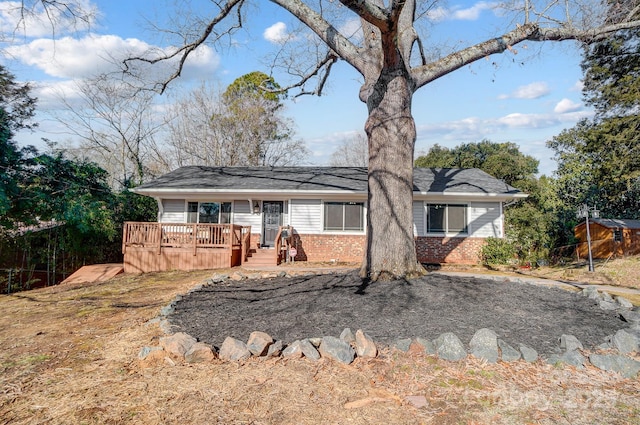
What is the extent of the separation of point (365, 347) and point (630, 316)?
349cm

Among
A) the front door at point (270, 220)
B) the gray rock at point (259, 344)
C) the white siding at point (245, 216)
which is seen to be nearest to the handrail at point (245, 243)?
the white siding at point (245, 216)

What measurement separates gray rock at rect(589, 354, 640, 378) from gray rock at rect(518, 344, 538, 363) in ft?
1.56

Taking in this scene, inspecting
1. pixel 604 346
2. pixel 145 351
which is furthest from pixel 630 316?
pixel 145 351

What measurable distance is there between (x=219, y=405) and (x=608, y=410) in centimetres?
277

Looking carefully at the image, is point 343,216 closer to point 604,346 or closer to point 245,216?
point 245,216

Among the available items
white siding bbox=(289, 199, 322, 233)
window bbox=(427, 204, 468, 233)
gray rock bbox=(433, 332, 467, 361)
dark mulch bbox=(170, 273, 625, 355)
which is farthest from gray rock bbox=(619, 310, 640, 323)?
white siding bbox=(289, 199, 322, 233)

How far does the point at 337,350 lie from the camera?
3258 mm

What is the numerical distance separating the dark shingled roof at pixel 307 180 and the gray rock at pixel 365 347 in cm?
904

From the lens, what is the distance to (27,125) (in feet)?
37.1

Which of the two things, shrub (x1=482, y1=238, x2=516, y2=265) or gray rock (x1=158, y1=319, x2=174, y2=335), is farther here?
shrub (x1=482, y1=238, x2=516, y2=265)

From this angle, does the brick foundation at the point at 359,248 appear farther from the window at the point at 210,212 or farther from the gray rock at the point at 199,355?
the gray rock at the point at 199,355

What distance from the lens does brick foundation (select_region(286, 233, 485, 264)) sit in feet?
41.3

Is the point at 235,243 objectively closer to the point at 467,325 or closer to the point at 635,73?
the point at 467,325

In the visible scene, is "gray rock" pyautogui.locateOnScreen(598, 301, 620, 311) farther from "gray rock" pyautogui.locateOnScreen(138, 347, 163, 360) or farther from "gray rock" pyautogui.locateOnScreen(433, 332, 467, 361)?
"gray rock" pyautogui.locateOnScreen(138, 347, 163, 360)
